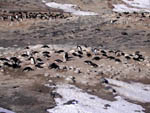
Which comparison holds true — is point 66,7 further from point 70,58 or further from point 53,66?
point 53,66

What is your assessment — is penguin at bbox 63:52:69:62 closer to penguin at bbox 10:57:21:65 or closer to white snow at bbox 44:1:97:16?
penguin at bbox 10:57:21:65

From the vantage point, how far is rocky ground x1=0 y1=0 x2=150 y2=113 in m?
12.0

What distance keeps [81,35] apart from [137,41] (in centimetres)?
404

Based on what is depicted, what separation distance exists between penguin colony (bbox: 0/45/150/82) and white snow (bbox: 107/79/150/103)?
0.90 meters

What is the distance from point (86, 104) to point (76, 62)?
190 inches

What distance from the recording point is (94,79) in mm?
13797

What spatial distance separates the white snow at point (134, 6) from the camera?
58.2m

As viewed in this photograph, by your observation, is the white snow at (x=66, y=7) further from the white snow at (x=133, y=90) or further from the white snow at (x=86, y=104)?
the white snow at (x=86, y=104)

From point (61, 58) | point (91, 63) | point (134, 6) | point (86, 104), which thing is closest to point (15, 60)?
point (61, 58)

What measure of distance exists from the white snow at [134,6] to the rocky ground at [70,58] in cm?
2634

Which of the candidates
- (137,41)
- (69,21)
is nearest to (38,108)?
(137,41)

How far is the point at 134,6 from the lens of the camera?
61500mm

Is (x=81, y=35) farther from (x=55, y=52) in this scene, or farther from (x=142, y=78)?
(x=142, y=78)

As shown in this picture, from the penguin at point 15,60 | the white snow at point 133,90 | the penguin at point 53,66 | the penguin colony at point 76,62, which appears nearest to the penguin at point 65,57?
the penguin colony at point 76,62
